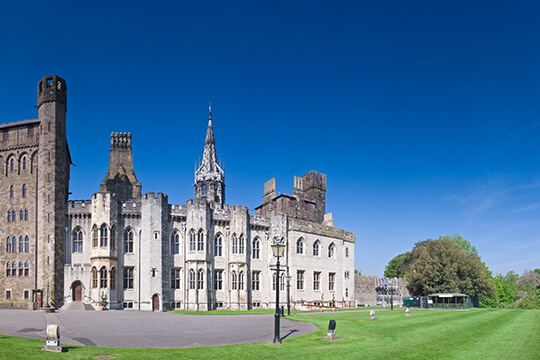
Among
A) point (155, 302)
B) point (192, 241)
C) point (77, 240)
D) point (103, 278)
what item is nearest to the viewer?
point (103, 278)

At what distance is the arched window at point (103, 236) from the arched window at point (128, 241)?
199cm

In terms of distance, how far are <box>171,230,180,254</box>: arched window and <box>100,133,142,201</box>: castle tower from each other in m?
14.6

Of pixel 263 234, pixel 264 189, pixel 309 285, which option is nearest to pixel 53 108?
pixel 263 234

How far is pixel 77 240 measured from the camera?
4875 centimetres

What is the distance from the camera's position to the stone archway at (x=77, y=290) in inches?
1866

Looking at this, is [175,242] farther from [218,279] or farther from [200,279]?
[218,279]

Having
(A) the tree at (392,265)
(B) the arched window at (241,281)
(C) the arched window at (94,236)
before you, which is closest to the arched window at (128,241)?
(C) the arched window at (94,236)

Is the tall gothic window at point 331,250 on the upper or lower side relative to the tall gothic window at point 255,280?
upper

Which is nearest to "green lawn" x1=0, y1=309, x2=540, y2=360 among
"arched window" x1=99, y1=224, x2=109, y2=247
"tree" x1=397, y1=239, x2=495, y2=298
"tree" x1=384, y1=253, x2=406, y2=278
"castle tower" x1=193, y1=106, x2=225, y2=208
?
"arched window" x1=99, y1=224, x2=109, y2=247

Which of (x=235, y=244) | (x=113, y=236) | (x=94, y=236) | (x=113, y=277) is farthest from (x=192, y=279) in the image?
(x=94, y=236)

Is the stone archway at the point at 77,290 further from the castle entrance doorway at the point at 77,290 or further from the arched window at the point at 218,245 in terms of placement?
the arched window at the point at 218,245

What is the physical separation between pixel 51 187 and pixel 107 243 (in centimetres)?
756

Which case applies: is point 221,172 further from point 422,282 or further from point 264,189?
point 422,282

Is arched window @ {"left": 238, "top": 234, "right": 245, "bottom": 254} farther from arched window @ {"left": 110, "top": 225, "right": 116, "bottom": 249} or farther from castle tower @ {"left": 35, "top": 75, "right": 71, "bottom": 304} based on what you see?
castle tower @ {"left": 35, "top": 75, "right": 71, "bottom": 304}
